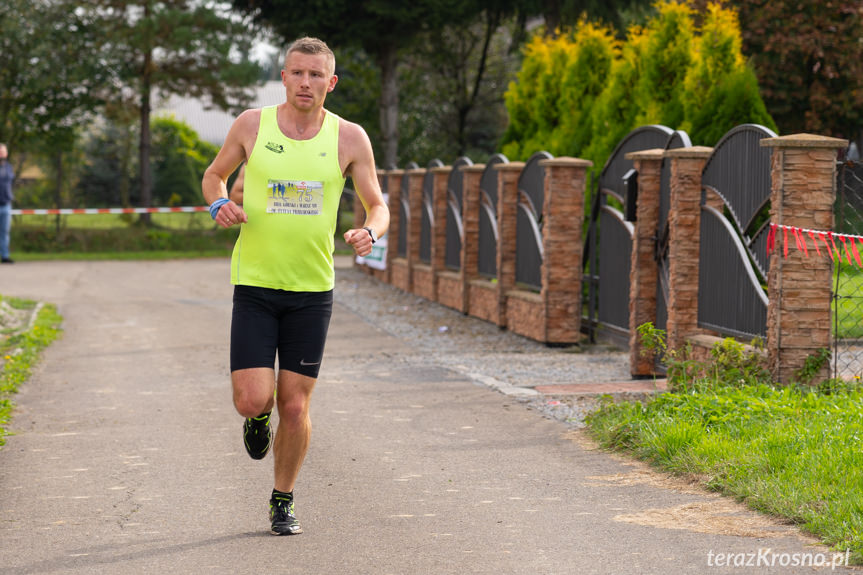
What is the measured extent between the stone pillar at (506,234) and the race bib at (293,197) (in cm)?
987

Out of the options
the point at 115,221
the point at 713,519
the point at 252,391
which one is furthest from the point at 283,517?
the point at 115,221

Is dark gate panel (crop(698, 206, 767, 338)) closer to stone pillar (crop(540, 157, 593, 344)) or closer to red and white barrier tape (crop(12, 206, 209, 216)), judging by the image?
stone pillar (crop(540, 157, 593, 344))

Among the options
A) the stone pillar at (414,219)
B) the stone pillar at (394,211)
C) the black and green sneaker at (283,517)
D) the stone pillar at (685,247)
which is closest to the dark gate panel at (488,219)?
the stone pillar at (414,219)

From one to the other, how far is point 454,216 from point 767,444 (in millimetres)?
12007

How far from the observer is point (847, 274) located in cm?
921

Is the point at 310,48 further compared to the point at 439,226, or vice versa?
the point at 439,226

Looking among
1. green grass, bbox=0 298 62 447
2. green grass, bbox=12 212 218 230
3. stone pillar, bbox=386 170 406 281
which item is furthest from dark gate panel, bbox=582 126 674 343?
green grass, bbox=12 212 218 230

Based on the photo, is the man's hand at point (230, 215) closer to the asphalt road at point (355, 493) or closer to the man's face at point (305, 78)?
the man's face at point (305, 78)

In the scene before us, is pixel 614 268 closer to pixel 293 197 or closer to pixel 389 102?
pixel 293 197

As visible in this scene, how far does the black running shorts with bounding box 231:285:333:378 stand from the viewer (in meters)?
5.43

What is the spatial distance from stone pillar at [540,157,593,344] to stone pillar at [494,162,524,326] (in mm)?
1691

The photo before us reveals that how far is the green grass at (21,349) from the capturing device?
9.24m

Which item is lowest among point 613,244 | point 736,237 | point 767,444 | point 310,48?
point 767,444

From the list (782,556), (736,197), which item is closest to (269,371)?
(782,556)
